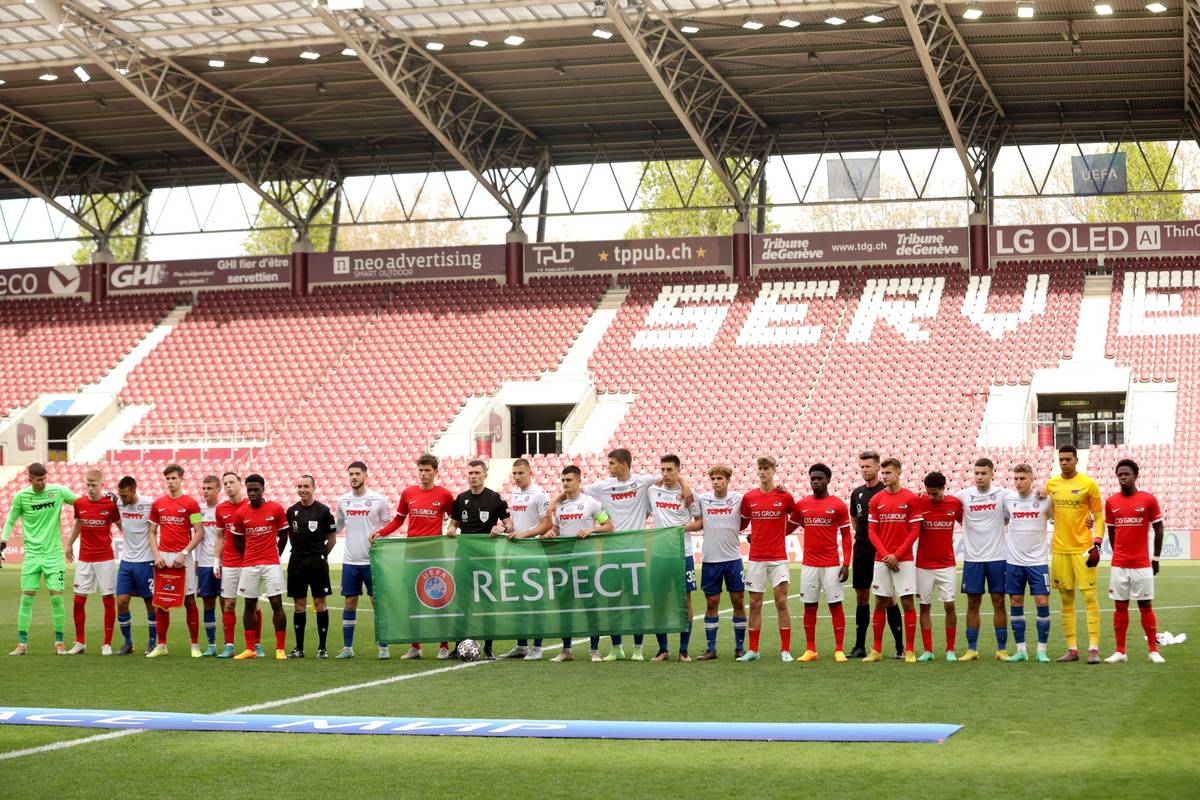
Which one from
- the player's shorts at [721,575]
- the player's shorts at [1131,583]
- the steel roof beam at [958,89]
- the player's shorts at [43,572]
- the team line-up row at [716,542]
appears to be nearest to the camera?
the player's shorts at [1131,583]

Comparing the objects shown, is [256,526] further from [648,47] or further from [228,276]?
[228,276]

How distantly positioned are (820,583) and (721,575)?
3.15ft

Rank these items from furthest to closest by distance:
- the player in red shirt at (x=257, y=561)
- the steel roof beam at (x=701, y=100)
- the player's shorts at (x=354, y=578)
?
the steel roof beam at (x=701, y=100)
the player's shorts at (x=354, y=578)
the player in red shirt at (x=257, y=561)

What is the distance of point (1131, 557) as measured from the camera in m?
12.8

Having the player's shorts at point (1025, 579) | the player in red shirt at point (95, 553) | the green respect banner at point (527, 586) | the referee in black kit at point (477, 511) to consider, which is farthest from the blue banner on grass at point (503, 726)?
the player in red shirt at point (95, 553)

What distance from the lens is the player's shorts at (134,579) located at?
14.9m

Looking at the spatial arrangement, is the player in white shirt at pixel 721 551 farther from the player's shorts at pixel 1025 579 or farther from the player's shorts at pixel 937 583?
the player's shorts at pixel 1025 579

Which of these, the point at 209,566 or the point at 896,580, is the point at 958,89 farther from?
the point at 209,566

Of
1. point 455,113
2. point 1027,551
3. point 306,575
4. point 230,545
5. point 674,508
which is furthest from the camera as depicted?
point 455,113

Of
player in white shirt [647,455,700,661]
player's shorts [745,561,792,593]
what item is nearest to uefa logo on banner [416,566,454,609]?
player in white shirt [647,455,700,661]

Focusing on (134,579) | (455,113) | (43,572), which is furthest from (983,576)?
(455,113)

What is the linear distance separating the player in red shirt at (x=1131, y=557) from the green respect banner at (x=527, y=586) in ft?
13.1

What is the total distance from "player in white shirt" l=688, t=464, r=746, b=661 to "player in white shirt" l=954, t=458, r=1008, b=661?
7.04 feet

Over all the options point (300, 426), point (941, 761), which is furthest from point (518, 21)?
point (941, 761)
